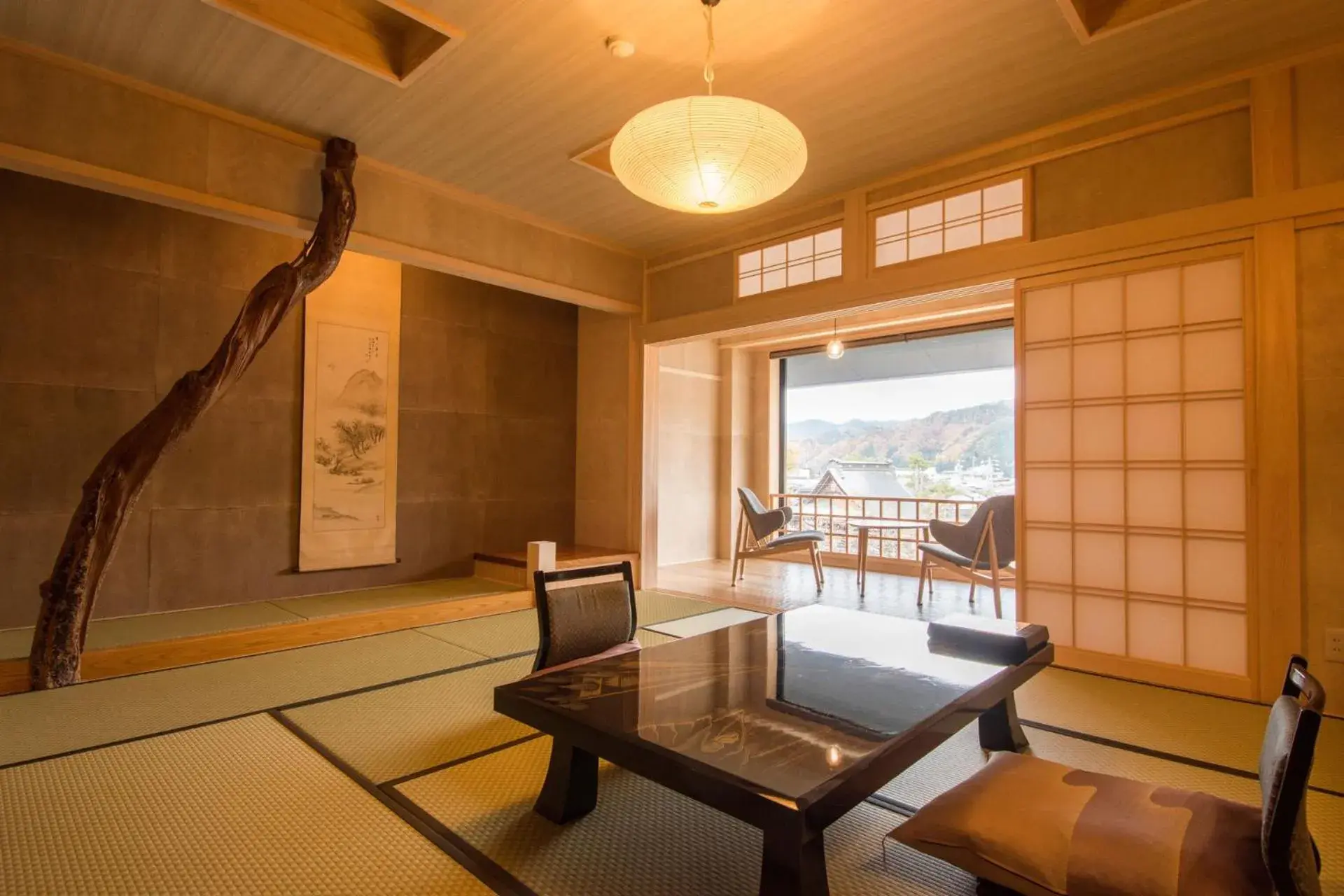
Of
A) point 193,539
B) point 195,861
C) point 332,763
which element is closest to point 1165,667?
point 332,763

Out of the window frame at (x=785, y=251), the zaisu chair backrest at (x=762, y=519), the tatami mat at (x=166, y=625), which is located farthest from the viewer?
the zaisu chair backrest at (x=762, y=519)

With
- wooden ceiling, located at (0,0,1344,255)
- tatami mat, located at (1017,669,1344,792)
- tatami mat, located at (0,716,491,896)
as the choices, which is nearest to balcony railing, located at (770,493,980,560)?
tatami mat, located at (1017,669,1344,792)

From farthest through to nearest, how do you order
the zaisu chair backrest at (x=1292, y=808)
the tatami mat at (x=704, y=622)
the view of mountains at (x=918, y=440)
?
the view of mountains at (x=918, y=440)
the tatami mat at (x=704, y=622)
the zaisu chair backrest at (x=1292, y=808)

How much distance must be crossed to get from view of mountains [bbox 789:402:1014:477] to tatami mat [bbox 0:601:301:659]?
5.48 meters

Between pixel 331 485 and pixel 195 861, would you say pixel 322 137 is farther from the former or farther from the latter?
pixel 195 861

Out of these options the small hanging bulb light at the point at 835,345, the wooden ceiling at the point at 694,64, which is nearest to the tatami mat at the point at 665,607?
the small hanging bulb light at the point at 835,345

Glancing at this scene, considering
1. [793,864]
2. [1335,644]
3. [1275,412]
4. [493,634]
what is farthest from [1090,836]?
[493,634]

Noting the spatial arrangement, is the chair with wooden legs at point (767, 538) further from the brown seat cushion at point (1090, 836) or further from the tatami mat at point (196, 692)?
the brown seat cushion at point (1090, 836)

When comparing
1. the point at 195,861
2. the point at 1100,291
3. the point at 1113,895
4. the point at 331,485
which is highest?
the point at 1100,291

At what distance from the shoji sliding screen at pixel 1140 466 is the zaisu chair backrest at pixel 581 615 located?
223cm

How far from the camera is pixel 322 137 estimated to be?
3605 millimetres

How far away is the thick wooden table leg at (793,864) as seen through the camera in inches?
46.0

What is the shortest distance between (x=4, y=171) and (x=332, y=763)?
12.8 feet

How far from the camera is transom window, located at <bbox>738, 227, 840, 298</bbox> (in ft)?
14.0
